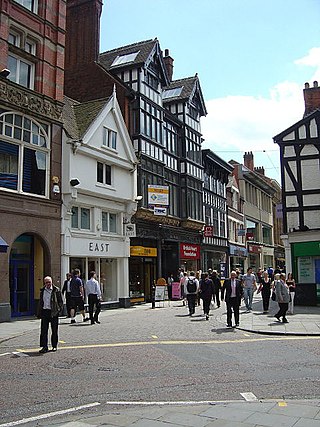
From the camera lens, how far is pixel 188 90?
125 ft

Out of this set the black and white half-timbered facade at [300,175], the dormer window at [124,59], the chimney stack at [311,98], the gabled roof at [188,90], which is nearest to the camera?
the black and white half-timbered facade at [300,175]

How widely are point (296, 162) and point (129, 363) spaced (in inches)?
740

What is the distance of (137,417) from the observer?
5977mm

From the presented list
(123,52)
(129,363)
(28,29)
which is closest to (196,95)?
(123,52)

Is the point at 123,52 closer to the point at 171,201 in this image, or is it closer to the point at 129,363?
the point at 171,201

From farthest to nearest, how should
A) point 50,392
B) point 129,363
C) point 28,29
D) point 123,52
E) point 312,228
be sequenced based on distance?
point 123,52, point 312,228, point 28,29, point 129,363, point 50,392

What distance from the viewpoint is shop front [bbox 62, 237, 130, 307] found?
73.9 ft

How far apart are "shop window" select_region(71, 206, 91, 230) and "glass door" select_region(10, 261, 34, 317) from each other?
10.2 feet

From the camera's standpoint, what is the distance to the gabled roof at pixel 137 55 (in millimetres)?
30719

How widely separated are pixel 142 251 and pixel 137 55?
42.2 feet

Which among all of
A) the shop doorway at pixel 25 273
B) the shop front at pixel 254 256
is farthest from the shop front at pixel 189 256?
the shop front at pixel 254 256

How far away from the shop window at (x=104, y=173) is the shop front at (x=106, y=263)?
3044 millimetres

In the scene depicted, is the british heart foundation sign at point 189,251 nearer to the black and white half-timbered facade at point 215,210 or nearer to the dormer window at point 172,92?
the black and white half-timbered facade at point 215,210

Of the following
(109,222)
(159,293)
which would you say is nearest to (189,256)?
(159,293)
